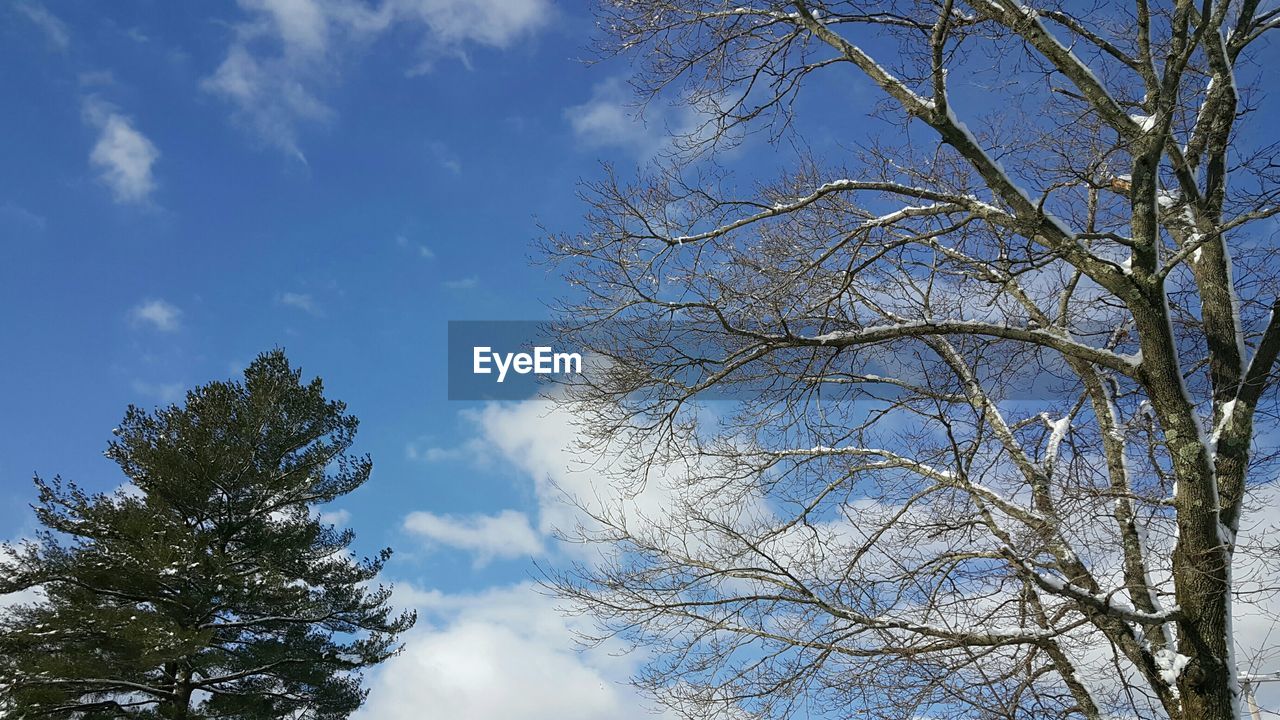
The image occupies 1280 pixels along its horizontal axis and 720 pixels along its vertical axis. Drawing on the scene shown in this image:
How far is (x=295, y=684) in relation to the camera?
18.8 meters

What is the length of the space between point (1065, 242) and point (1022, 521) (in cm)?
227

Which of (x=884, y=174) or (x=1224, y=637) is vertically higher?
(x=884, y=174)

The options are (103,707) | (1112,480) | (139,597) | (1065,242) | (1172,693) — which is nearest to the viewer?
(1065,242)

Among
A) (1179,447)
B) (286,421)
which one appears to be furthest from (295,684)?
(1179,447)

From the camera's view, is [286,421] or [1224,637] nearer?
[1224,637]

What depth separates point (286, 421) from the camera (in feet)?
65.0

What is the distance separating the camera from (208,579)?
17859 millimetres

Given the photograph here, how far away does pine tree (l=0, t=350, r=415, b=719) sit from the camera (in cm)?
1728

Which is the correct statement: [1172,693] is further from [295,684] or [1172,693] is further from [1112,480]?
[295,684]

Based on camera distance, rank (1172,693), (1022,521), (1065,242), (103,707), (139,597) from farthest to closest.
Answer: (139,597), (103,707), (1022,521), (1172,693), (1065,242)

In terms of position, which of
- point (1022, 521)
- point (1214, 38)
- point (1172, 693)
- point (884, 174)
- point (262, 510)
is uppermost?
point (262, 510)

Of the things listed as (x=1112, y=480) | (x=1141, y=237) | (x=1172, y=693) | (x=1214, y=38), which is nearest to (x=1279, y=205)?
(x=1141, y=237)

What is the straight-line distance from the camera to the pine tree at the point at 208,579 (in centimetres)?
1728

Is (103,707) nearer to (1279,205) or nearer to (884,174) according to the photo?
(884,174)
